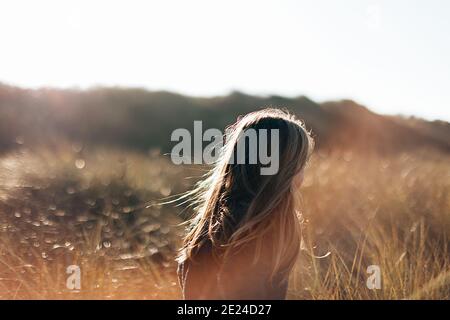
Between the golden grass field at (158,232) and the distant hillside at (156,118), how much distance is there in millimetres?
9509

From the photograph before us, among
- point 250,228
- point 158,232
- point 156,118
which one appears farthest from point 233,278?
point 156,118

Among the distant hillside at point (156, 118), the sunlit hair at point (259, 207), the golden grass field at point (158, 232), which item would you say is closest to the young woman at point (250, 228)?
the sunlit hair at point (259, 207)

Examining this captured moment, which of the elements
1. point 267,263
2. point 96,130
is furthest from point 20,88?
point 267,263

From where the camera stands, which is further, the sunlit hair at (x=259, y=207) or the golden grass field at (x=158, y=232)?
the golden grass field at (x=158, y=232)

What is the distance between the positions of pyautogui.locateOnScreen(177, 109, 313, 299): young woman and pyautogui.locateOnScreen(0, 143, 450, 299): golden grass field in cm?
142

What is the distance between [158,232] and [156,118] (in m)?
16.6

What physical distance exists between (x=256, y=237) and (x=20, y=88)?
19202 millimetres

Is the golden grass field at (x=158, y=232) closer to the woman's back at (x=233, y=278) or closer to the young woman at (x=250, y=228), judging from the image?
the young woman at (x=250, y=228)

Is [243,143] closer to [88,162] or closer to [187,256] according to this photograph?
[187,256]

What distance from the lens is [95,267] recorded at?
387 cm

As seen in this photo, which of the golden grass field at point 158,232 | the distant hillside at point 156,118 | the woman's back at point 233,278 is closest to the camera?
the woman's back at point 233,278

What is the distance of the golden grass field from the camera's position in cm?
377

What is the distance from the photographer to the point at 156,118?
21.0m

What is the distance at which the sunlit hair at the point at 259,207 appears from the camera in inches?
75.5
